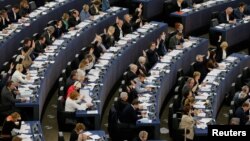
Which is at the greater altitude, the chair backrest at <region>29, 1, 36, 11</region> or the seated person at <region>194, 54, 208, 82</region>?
the chair backrest at <region>29, 1, 36, 11</region>

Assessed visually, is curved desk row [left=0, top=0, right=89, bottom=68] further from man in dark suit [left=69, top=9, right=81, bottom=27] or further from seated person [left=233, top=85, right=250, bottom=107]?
seated person [left=233, top=85, right=250, bottom=107]

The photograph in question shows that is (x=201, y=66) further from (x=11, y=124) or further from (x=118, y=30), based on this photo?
(x=11, y=124)

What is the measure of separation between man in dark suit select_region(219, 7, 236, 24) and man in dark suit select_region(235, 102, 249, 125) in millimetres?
7178

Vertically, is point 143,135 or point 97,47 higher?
point 97,47

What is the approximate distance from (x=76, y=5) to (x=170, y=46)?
4978mm

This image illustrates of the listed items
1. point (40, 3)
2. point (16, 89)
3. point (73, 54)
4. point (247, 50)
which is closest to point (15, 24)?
point (73, 54)

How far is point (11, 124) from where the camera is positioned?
15125 mm

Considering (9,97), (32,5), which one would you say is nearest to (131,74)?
(9,97)

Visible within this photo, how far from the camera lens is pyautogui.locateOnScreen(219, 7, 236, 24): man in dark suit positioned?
24100mm

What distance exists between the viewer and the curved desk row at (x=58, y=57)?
17.1m

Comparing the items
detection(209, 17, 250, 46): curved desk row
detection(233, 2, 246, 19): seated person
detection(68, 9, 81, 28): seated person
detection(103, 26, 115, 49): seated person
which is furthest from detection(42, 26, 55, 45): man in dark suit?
detection(233, 2, 246, 19): seated person

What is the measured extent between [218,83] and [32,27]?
6.63 meters

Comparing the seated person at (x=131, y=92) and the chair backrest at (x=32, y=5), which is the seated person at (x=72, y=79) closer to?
the seated person at (x=131, y=92)

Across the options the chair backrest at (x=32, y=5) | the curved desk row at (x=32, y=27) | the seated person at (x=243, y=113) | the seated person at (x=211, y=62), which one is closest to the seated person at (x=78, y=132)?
the seated person at (x=243, y=113)
